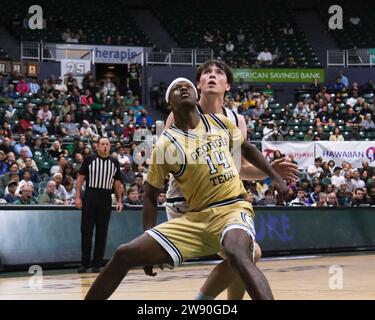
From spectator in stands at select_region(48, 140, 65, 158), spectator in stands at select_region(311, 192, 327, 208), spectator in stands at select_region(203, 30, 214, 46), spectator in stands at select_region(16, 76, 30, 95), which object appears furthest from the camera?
spectator in stands at select_region(203, 30, 214, 46)

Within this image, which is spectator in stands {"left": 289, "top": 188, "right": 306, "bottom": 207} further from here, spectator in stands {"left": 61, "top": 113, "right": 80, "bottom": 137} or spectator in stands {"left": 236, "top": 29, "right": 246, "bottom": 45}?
spectator in stands {"left": 236, "top": 29, "right": 246, "bottom": 45}

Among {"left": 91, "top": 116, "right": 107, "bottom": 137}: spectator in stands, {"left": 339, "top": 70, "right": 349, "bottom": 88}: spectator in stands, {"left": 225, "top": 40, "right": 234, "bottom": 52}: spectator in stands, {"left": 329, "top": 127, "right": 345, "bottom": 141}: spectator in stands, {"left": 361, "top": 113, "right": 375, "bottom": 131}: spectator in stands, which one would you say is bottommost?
{"left": 329, "top": 127, "right": 345, "bottom": 141}: spectator in stands

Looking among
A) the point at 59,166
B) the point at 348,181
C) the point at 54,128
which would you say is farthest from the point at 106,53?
the point at 59,166

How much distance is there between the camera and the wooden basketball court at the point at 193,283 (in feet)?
30.9

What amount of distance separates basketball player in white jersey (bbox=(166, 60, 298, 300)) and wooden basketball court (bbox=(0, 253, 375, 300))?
2.26 meters

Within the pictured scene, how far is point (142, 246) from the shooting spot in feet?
20.0

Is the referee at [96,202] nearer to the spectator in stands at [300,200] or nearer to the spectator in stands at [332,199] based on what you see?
the spectator in stands at [300,200]

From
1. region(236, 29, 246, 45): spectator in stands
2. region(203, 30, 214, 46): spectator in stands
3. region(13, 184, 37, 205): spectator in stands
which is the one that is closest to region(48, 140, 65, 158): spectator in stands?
region(13, 184, 37, 205): spectator in stands

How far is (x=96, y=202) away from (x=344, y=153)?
38.1 ft

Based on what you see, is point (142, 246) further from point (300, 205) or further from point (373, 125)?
point (373, 125)

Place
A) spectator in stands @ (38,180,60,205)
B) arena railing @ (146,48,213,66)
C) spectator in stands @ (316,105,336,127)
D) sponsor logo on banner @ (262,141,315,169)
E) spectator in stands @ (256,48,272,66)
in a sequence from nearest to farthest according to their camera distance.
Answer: spectator in stands @ (38,180,60,205)
sponsor logo on banner @ (262,141,315,169)
spectator in stands @ (316,105,336,127)
arena railing @ (146,48,213,66)
spectator in stands @ (256,48,272,66)

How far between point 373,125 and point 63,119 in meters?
10.1

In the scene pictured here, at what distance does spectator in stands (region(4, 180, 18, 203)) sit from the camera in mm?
14844

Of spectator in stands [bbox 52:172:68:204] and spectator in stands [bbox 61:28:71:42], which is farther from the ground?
spectator in stands [bbox 61:28:71:42]
